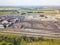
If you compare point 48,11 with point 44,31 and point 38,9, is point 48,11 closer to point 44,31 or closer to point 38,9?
point 38,9

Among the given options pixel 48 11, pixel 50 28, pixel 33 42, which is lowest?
pixel 33 42

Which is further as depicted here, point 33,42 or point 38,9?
point 38,9

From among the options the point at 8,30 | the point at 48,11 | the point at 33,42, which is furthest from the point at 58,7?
the point at 8,30
